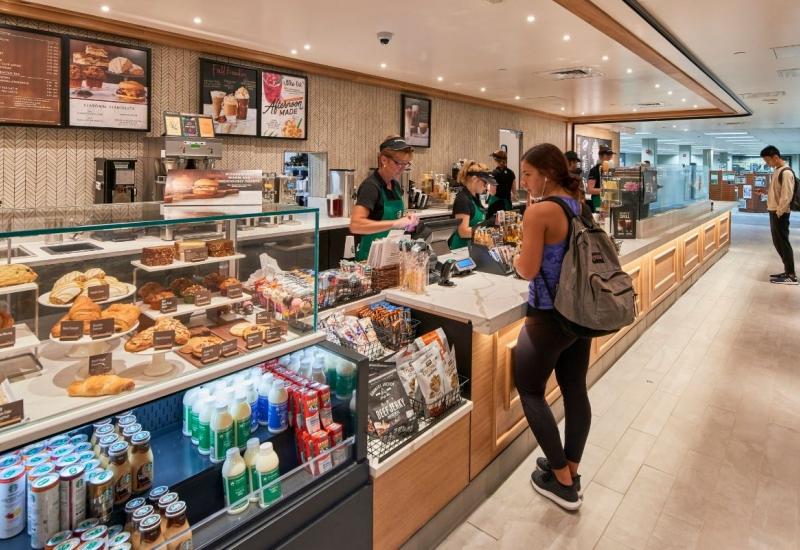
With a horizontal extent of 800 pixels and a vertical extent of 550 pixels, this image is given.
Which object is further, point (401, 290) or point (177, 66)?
point (177, 66)

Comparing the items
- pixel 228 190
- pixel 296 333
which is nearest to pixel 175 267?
pixel 228 190

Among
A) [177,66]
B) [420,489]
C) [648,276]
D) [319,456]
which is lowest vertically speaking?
[420,489]

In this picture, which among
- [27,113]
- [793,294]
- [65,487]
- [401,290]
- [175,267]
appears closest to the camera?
[65,487]

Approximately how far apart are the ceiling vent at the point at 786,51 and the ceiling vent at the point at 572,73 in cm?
173

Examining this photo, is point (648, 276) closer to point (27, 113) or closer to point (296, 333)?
point (296, 333)

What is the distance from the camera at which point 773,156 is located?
6.68 metres

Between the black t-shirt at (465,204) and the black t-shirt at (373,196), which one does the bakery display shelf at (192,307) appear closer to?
the black t-shirt at (373,196)

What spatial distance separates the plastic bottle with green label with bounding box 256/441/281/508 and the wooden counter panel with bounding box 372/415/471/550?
0.39 m

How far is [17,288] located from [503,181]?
16.9 feet

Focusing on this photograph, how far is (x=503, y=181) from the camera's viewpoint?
578 cm

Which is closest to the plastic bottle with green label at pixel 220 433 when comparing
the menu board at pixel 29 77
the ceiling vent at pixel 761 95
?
the menu board at pixel 29 77

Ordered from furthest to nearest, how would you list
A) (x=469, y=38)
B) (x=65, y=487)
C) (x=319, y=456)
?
(x=469, y=38), (x=319, y=456), (x=65, y=487)

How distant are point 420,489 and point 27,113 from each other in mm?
4091

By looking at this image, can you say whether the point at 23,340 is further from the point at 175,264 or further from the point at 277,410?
the point at 277,410
